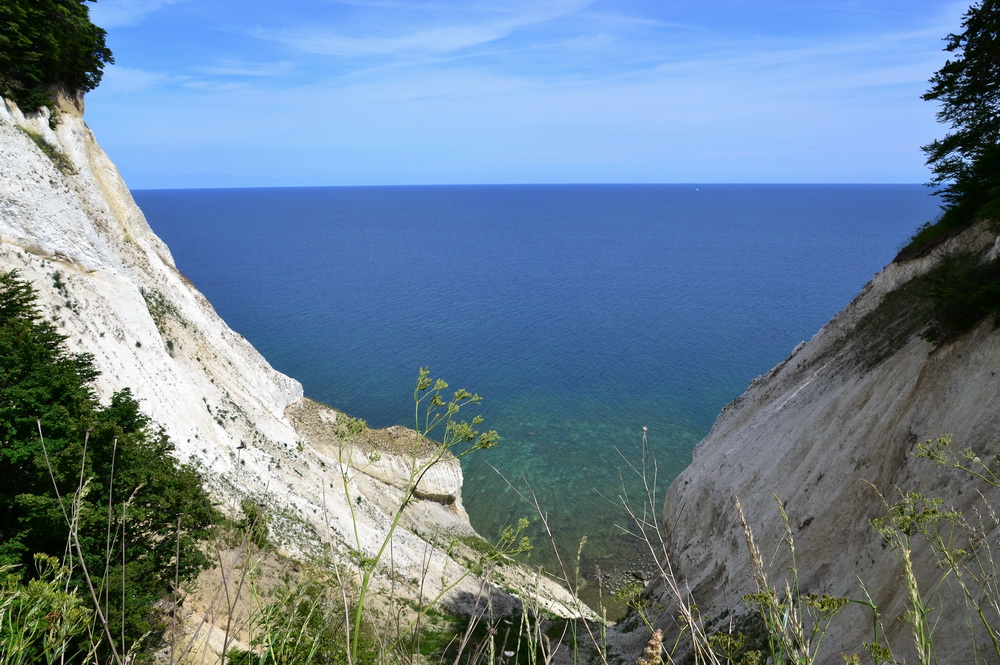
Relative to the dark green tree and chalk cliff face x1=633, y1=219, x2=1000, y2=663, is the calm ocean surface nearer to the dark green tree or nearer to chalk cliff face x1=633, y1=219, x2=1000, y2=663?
chalk cliff face x1=633, y1=219, x2=1000, y2=663

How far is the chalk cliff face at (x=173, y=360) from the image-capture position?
25.6 meters

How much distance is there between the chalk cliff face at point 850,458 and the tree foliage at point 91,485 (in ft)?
44.1

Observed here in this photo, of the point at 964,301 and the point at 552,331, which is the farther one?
the point at 552,331

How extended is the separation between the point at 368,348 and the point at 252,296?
32959 millimetres

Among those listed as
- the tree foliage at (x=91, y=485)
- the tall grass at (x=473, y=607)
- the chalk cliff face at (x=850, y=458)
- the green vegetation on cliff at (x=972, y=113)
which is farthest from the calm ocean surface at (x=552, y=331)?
the green vegetation on cliff at (x=972, y=113)

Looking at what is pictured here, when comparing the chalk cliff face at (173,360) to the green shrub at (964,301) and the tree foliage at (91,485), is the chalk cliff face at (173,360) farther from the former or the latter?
the green shrub at (964,301)

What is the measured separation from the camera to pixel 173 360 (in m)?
30.6

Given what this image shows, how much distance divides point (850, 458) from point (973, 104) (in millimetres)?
13699

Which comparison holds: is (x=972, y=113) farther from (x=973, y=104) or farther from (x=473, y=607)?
(x=473, y=607)

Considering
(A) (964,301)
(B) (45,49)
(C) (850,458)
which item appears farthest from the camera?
(B) (45,49)

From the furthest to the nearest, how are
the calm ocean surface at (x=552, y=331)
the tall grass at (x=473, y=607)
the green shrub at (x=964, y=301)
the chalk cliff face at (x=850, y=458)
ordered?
the calm ocean surface at (x=552, y=331), the green shrub at (x=964, y=301), the chalk cliff face at (x=850, y=458), the tall grass at (x=473, y=607)

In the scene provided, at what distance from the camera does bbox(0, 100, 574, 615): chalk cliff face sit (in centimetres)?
2559

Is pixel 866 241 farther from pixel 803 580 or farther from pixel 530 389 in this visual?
pixel 803 580

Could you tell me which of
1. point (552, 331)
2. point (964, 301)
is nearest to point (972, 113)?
point (964, 301)
